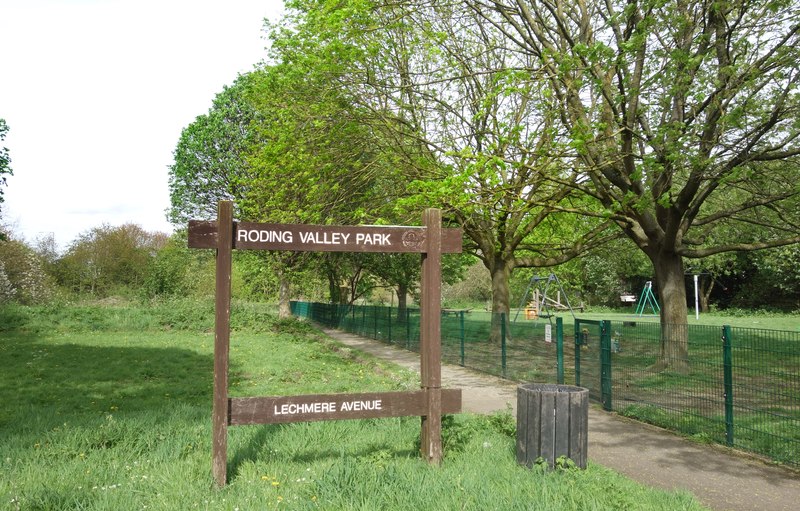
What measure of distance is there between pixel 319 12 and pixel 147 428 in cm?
1095

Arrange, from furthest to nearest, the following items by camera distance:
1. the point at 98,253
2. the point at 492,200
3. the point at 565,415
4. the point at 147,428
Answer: the point at 98,253
the point at 492,200
the point at 147,428
the point at 565,415

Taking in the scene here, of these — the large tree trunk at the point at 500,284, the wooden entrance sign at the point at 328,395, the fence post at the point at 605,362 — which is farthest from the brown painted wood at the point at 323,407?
the large tree trunk at the point at 500,284

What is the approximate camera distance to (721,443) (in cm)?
754

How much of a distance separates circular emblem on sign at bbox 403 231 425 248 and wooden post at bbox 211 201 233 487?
5.26ft

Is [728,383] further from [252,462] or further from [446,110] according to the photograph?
[446,110]

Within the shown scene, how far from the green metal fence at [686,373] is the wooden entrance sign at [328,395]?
3.71m

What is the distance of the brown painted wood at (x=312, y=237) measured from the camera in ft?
17.8

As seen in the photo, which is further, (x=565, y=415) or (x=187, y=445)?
(x=187, y=445)

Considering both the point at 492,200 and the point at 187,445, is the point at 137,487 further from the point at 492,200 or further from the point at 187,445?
the point at 492,200

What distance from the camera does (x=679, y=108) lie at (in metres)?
12.1

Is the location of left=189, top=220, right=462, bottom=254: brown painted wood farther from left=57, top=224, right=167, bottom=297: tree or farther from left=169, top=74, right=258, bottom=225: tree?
left=57, top=224, right=167, bottom=297: tree

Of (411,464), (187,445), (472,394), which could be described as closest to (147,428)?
(187,445)

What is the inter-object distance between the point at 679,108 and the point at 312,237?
9.26m

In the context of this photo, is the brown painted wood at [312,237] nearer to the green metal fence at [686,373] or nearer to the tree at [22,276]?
the green metal fence at [686,373]
